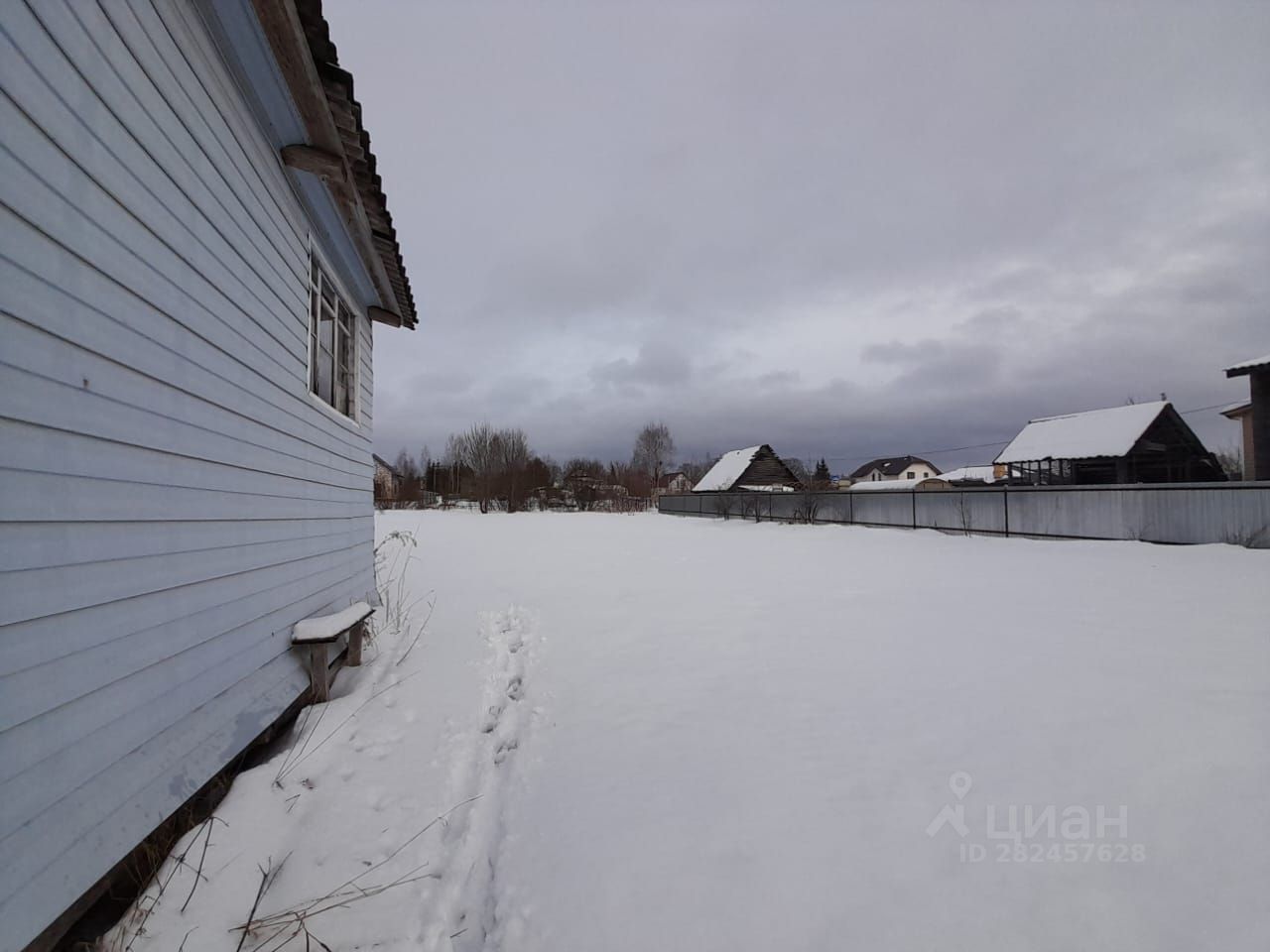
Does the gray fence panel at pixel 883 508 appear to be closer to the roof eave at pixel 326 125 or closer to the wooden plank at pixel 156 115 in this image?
the roof eave at pixel 326 125

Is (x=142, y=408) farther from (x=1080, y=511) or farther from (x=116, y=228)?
(x=1080, y=511)

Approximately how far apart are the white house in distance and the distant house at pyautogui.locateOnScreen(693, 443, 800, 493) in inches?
1151

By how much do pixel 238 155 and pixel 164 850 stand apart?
3.42 m

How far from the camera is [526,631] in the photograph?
5715 millimetres

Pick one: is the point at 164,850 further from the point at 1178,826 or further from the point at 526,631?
the point at 1178,826

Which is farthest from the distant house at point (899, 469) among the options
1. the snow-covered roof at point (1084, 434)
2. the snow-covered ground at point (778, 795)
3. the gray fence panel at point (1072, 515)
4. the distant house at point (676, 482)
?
the snow-covered ground at point (778, 795)

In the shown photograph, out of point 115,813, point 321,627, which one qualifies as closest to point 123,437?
point 115,813

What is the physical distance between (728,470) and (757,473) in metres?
2.13

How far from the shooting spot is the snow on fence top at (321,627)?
3.54 m

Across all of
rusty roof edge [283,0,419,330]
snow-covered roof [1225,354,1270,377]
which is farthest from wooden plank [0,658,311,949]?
snow-covered roof [1225,354,1270,377]

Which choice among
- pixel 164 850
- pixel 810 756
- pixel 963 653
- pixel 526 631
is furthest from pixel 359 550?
pixel 963 653

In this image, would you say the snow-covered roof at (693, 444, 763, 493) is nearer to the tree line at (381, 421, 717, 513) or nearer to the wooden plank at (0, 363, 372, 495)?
the tree line at (381, 421, 717, 513)

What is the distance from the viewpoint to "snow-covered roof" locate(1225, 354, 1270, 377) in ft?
46.2

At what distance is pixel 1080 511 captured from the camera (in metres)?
11.5
